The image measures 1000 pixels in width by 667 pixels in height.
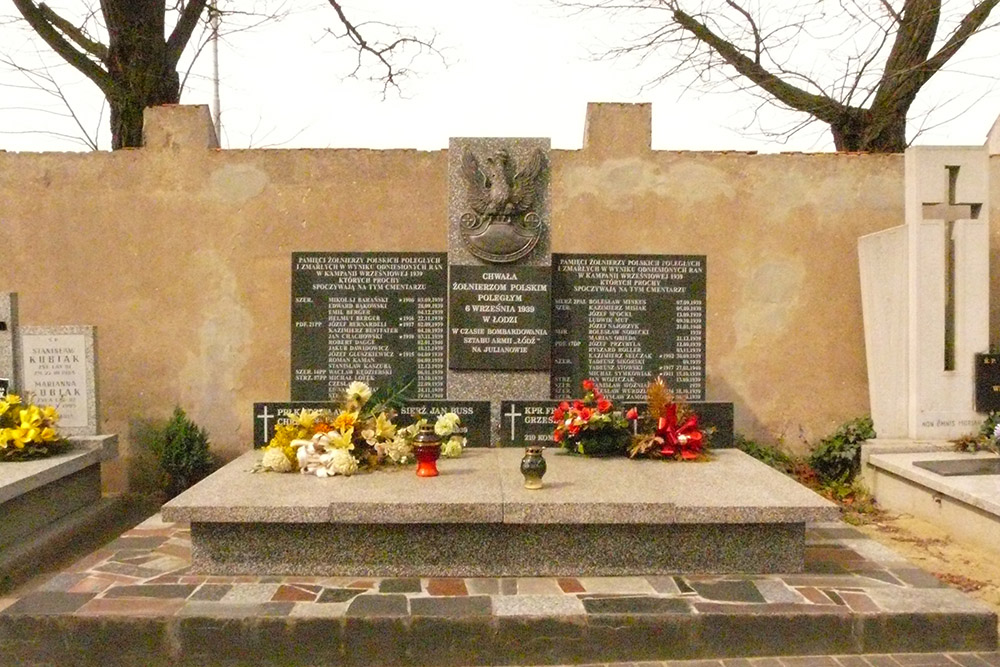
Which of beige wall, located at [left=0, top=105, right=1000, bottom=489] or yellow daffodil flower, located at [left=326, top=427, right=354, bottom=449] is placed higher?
beige wall, located at [left=0, top=105, right=1000, bottom=489]

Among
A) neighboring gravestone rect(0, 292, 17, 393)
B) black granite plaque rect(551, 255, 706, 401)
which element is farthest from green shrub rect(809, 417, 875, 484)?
neighboring gravestone rect(0, 292, 17, 393)

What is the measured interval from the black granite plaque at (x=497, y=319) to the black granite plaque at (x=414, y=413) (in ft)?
1.20

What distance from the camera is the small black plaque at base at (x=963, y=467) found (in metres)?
6.25

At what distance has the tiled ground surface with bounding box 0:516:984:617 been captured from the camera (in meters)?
3.96

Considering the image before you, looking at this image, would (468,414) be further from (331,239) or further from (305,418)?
(331,239)

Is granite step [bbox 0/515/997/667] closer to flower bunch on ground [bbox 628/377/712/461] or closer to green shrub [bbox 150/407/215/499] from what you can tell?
flower bunch on ground [bbox 628/377/712/461]

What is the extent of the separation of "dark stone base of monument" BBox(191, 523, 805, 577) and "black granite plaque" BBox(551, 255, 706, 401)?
6.49ft

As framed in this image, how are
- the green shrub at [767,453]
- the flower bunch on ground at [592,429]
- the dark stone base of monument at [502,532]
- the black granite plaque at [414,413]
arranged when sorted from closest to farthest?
the dark stone base of monument at [502,532], the flower bunch on ground at [592,429], the black granite plaque at [414,413], the green shrub at [767,453]

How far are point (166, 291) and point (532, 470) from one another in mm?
4613

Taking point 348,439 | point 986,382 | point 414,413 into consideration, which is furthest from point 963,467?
point 348,439

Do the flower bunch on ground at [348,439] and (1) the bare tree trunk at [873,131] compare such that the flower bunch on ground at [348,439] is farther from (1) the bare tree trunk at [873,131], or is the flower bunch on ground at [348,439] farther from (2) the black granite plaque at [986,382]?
(1) the bare tree trunk at [873,131]

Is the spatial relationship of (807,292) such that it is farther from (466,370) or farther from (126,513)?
(126,513)

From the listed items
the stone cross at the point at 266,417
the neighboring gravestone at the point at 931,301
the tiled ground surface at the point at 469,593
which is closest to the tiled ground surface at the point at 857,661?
the tiled ground surface at the point at 469,593

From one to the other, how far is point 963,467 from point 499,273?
379cm
